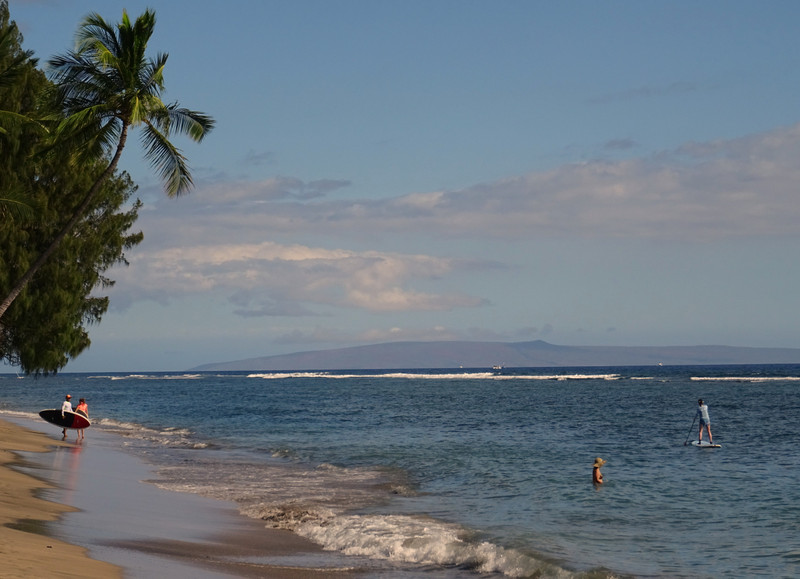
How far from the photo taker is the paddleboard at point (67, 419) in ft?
121

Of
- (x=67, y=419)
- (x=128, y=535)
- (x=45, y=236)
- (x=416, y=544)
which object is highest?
(x=45, y=236)

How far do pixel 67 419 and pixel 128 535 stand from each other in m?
24.4

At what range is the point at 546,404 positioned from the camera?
70625 millimetres

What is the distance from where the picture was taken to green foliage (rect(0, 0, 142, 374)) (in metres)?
27.1

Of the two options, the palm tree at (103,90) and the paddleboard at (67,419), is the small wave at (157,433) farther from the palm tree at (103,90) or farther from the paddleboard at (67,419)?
the palm tree at (103,90)

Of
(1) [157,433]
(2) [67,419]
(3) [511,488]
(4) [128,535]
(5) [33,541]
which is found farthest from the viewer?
(1) [157,433]

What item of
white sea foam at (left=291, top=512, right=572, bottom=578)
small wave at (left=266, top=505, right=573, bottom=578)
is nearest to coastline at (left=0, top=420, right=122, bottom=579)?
small wave at (left=266, top=505, right=573, bottom=578)

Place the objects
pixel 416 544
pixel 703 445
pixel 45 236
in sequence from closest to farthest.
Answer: pixel 416 544, pixel 45 236, pixel 703 445

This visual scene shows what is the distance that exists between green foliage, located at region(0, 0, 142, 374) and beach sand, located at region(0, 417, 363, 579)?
5.67 m

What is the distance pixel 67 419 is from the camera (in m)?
37.4

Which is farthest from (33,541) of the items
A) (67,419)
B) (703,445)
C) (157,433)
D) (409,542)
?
(157,433)

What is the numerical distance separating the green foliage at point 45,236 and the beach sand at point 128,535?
5.67m

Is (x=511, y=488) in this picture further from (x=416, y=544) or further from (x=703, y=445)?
(x=703, y=445)

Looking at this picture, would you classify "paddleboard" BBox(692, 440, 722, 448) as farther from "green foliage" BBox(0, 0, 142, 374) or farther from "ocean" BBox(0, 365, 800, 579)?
"green foliage" BBox(0, 0, 142, 374)
